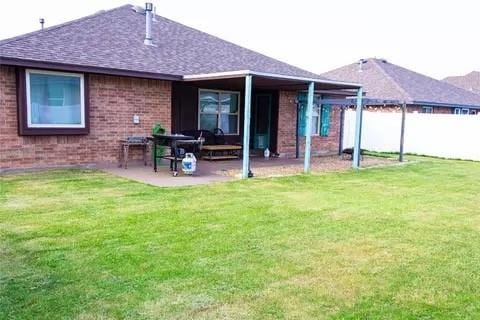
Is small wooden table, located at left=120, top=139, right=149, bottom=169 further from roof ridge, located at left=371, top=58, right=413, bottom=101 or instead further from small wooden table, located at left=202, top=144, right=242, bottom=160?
roof ridge, located at left=371, top=58, right=413, bottom=101

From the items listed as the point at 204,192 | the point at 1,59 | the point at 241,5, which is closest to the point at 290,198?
the point at 204,192

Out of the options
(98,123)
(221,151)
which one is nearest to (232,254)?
(98,123)

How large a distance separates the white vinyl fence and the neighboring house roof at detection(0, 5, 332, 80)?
211 inches

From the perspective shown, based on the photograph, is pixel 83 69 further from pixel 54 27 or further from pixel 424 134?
pixel 424 134

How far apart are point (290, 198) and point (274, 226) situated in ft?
6.50

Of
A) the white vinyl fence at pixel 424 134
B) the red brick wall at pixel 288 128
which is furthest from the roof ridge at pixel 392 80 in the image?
the red brick wall at pixel 288 128

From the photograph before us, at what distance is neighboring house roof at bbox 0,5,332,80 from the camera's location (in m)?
9.99

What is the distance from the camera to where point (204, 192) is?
7.90 meters

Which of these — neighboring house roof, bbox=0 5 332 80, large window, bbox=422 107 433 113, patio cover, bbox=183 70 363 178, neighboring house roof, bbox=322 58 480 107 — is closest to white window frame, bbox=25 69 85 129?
neighboring house roof, bbox=0 5 332 80

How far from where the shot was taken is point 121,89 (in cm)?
1098

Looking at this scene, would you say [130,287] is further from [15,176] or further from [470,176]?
[470,176]

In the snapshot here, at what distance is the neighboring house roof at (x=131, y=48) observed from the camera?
9992 millimetres

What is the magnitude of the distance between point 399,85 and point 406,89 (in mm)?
564

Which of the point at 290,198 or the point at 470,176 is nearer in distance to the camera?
A: the point at 290,198
